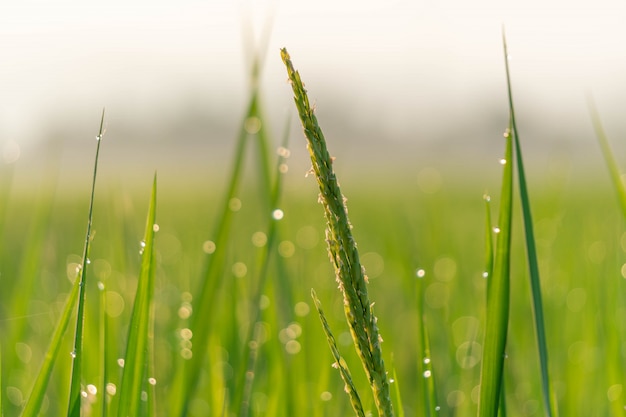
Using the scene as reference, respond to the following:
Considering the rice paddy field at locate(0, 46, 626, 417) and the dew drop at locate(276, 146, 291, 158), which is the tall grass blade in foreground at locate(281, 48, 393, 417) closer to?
the rice paddy field at locate(0, 46, 626, 417)

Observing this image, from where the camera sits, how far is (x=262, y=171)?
3.51ft

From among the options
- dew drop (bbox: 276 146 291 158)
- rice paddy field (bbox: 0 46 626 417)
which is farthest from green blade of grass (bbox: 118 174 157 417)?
dew drop (bbox: 276 146 291 158)

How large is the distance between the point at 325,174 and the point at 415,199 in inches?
263

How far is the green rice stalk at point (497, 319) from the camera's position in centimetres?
69

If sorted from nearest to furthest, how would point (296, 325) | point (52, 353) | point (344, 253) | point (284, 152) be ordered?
point (344, 253) < point (52, 353) < point (284, 152) < point (296, 325)

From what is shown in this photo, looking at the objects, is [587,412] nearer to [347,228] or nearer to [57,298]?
[347,228]

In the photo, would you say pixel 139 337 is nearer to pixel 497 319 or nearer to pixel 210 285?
pixel 210 285

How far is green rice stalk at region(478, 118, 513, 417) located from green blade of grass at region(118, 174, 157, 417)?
13.8 inches

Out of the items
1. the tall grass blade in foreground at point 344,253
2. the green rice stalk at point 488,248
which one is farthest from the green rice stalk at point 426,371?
the tall grass blade in foreground at point 344,253

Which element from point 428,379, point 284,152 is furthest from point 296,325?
point 428,379

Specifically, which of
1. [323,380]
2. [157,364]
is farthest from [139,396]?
[157,364]

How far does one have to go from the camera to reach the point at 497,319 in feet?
2.29

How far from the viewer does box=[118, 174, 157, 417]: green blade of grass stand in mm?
762

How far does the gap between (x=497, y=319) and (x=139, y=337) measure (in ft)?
1.21
